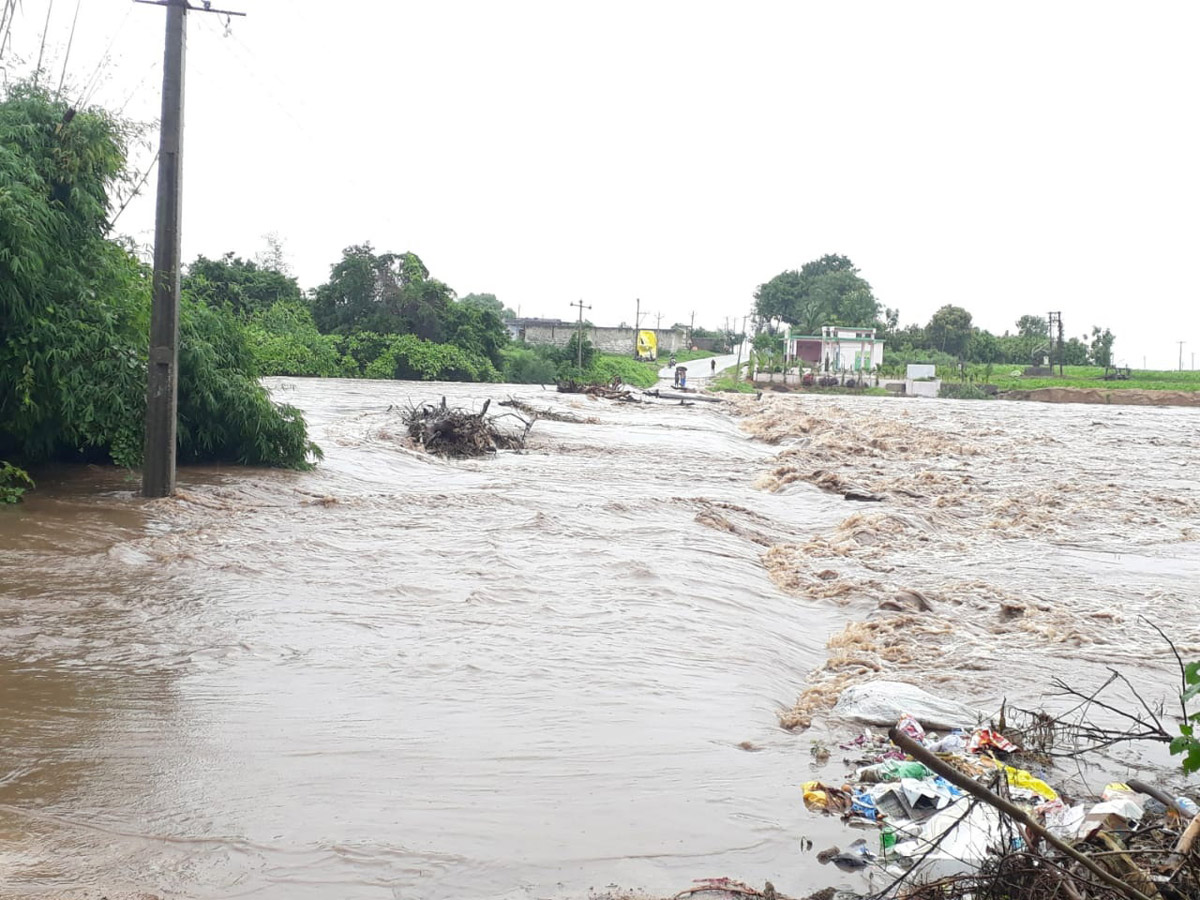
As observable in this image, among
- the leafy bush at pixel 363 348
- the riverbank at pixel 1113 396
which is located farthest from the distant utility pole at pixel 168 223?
the riverbank at pixel 1113 396

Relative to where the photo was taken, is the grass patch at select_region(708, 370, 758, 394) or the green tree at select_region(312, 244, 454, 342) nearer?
the green tree at select_region(312, 244, 454, 342)

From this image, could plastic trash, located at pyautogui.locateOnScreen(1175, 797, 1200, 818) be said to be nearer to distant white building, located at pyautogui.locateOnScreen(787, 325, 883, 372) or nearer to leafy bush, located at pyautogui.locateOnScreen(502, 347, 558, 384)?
leafy bush, located at pyautogui.locateOnScreen(502, 347, 558, 384)

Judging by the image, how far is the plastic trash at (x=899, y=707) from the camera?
16.4 ft

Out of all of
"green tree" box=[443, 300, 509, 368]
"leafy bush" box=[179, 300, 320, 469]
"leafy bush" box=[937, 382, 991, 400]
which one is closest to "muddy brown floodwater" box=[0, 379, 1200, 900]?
"leafy bush" box=[179, 300, 320, 469]

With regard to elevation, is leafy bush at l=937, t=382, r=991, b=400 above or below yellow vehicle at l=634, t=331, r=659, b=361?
below

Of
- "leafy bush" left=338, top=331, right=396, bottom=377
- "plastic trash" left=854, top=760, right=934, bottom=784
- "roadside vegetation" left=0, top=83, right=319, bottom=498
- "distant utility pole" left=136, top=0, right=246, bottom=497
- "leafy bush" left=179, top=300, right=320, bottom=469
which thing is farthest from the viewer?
"leafy bush" left=338, top=331, right=396, bottom=377

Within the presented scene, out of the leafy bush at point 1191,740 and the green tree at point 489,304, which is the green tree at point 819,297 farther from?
the leafy bush at point 1191,740

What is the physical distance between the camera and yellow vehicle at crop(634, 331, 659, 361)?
92.2 m

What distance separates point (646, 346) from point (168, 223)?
275 ft

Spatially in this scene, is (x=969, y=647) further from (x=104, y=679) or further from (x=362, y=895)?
(x=104, y=679)

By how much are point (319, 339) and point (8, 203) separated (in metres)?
42.4

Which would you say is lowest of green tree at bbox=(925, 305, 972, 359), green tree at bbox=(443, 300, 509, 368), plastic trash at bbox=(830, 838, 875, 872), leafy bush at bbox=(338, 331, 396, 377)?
plastic trash at bbox=(830, 838, 875, 872)

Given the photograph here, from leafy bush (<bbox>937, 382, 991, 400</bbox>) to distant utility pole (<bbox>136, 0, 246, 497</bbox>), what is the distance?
62.7 metres

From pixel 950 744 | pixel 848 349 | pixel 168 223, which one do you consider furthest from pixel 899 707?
pixel 848 349
